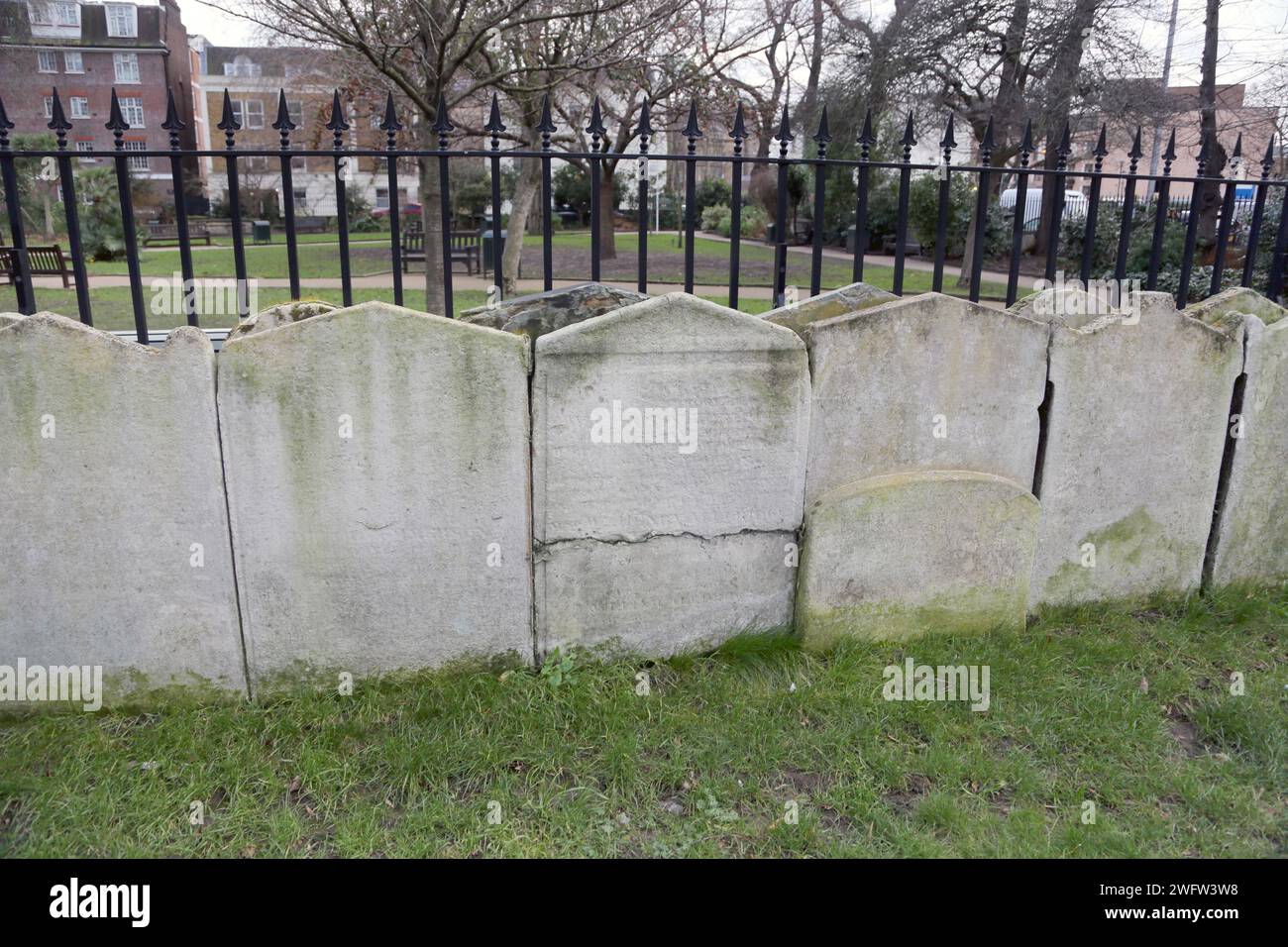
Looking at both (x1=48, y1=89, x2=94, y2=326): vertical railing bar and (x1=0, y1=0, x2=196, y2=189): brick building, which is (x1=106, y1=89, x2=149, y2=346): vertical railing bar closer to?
(x1=48, y1=89, x2=94, y2=326): vertical railing bar

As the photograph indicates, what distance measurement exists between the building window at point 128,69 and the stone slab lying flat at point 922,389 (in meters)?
53.3

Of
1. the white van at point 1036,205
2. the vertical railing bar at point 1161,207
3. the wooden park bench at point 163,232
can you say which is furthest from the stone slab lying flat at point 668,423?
the wooden park bench at point 163,232

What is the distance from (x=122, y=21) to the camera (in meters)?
48.0

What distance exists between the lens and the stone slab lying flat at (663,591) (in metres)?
3.80

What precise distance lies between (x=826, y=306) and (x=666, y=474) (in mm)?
1064

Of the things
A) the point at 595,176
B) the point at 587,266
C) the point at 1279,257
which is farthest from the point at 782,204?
the point at 587,266

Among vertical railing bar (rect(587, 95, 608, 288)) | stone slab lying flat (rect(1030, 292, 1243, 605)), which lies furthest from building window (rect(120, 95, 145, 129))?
stone slab lying flat (rect(1030, 292, 1243, 605))

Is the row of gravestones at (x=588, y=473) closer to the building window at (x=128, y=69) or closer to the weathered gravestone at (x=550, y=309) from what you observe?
the weathered gravestone at (x=550, y=309)

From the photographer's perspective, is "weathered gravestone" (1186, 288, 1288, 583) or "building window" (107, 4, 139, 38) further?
"building window" (107, 4, 139, 38)

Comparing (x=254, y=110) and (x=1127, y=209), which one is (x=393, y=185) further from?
(x=254, y=110)

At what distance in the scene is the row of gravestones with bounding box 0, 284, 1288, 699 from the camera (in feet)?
11.0

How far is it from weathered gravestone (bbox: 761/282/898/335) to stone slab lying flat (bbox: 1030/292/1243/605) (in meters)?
0.82

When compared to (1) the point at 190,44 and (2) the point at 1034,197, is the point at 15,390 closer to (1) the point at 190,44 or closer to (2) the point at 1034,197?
(2) the point at 1034,197

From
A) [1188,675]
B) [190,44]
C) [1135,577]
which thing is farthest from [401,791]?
[190,44]
